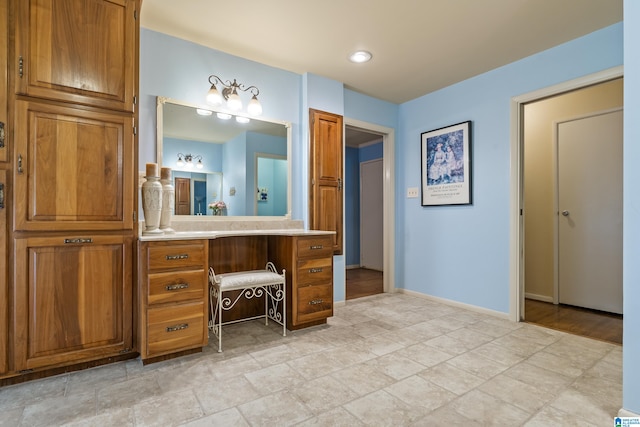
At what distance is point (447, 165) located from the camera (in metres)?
3.50

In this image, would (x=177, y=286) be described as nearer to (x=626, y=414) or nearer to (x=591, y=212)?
(x=626, y=414)

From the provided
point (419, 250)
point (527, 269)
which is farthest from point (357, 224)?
point (527, 269)

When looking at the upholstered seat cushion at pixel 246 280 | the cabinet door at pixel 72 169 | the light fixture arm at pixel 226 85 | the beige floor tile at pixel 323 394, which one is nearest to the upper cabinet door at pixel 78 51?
the cabinet door at pixel 72 169

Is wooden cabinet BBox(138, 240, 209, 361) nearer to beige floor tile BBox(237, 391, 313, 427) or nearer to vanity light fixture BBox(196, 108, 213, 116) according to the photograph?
beige floor tile BBox(237, 391, 313, 427)

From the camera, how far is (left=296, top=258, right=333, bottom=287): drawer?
260cm

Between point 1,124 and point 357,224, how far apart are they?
505cm

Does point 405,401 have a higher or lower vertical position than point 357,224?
lower

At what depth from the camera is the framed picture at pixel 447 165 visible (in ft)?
10.9

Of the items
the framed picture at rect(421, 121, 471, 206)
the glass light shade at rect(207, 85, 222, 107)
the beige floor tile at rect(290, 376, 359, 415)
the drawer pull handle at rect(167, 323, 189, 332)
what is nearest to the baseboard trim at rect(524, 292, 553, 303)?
the framed picture at rect(421, 121, 471, 206)

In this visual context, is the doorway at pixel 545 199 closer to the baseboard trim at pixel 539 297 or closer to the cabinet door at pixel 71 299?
the baseboard trim at pixel 539 297

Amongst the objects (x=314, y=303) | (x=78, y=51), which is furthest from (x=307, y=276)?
(x=78, y=51)

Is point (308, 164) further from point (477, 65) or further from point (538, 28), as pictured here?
point (538, 28)

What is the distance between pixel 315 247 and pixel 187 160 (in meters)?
1.30

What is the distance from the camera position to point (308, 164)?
3.20m
